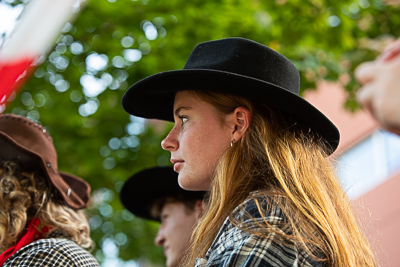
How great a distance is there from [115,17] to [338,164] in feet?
12.5

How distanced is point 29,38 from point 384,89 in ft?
1.81

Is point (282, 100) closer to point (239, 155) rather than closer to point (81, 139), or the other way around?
point (239, 155)

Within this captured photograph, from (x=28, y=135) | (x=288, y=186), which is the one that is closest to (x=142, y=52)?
(x=28, y=135)

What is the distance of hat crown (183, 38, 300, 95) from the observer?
7.79 feet

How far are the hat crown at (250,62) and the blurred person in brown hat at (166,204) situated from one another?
160 cm

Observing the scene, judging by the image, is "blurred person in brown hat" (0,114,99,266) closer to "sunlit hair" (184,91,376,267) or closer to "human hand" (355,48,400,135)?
"sunlit hair" (184,91,376,267)

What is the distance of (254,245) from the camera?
6.09 ft

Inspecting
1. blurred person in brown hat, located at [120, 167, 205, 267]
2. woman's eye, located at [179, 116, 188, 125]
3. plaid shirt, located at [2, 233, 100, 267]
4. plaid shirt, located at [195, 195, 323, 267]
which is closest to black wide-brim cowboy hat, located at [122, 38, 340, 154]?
woman's eye, located at [179, 116, 188, 125]

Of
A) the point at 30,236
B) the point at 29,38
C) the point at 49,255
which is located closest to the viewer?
the point at 29,38

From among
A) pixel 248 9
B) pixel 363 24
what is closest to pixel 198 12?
pixel 248 9

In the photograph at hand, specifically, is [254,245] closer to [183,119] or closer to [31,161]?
[183,119]

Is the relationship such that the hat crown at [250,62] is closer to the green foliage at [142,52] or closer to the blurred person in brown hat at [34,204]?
the blurred person in brown hat at [34,204]

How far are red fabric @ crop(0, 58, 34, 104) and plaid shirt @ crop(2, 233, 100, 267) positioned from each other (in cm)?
167

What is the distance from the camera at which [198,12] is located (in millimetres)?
5809
